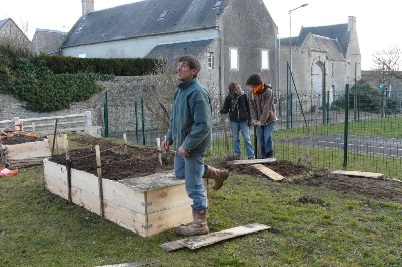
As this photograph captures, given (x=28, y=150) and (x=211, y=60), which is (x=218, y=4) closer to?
(x=211, y=60)

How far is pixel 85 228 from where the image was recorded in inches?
215

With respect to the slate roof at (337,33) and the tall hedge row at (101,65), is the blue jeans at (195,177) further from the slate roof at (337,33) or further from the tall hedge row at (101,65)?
the slate roof at (337,33)

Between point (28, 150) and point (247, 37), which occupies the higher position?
point (247, 37)

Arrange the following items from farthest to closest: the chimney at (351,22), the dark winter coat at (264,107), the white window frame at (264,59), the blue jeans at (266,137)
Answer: the chimney at (351,22) → the white window frame at (264,59) → the blue jeans at (266,137) → the dark winter coat at (264,107)

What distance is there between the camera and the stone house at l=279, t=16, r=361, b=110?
113 feet

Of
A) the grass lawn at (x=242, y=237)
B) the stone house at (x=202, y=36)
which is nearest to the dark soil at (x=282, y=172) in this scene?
the grass lawn at (x=242, y=237)

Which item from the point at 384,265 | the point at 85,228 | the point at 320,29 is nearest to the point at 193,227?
the point at 85,228

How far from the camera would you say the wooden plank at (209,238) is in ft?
15.0

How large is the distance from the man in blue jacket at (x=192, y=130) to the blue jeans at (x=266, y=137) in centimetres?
445

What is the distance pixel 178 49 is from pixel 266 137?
19.8 metres

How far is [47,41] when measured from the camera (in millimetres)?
40562

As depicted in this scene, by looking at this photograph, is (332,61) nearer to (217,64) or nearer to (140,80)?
(217,64)

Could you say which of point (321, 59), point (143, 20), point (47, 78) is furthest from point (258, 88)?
point (321, 59)

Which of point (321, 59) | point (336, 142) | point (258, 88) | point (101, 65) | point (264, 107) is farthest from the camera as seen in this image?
point (321, 59)
